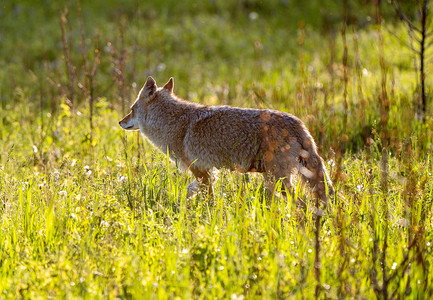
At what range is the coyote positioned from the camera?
464cm

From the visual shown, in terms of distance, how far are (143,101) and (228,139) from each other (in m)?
1.59

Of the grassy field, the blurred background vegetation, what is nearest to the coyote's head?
the grassy field

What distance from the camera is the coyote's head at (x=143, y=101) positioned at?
603cm

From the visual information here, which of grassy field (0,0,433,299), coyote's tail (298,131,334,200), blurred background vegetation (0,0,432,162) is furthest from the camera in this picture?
blurred background vegetation (0,0,432,162)

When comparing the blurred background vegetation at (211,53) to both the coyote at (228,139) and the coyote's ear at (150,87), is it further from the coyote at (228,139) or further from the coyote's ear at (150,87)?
the coyote at (228,139)

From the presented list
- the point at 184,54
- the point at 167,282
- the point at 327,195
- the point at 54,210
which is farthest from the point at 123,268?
the point at 184,54

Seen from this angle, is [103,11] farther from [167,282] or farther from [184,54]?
[167,282]

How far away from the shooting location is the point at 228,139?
500 cm

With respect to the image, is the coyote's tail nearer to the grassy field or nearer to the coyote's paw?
the grassy field

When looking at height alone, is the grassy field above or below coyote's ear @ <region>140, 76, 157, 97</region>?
below

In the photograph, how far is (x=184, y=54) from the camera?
14.4 m

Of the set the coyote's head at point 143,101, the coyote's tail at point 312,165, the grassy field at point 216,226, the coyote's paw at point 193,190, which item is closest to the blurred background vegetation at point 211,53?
the coyote's head at point 143,101

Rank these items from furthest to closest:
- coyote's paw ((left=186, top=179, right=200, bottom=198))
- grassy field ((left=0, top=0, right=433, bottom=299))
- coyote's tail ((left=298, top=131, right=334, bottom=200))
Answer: coyote's paw ((left=186, top=179, right=200, bottom=198)), coyote's tail ((left=298, top=131, right=334, bottom=200)), grassy field ((left=0, top=0, right=433, bottom=299))

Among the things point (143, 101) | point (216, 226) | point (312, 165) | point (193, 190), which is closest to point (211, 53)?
point (143, 101)
